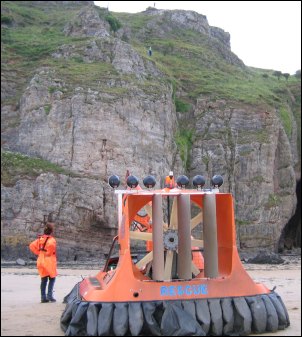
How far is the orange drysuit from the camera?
1232 centimetres

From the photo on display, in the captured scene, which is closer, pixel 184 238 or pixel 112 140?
pixel 184 238

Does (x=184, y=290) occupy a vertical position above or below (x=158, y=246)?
below

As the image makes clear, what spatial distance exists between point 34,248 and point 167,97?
3940 cm

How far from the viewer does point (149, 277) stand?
30.3 ft

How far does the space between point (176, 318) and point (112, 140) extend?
118 ft

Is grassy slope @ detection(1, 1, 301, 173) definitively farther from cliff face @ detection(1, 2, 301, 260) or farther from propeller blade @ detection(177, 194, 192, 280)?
propeller blade @ detection(177, 194, 192, 280)

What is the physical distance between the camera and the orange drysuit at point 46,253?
40.4 feet

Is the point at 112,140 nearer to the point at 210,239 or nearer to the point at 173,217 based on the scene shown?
the point at 173,217

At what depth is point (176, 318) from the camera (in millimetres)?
7918

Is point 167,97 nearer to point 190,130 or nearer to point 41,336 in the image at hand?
point 190,130

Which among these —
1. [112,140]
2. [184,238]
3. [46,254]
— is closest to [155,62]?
[112,140]

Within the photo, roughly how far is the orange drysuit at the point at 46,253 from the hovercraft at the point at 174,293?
3158 millimetres

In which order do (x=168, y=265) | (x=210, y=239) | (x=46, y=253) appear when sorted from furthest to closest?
(x=46, y=253), (x=168, y=265), (x=210, y=239)

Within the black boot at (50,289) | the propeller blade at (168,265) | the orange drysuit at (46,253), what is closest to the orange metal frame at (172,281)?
the propeller blade at (168,265)
